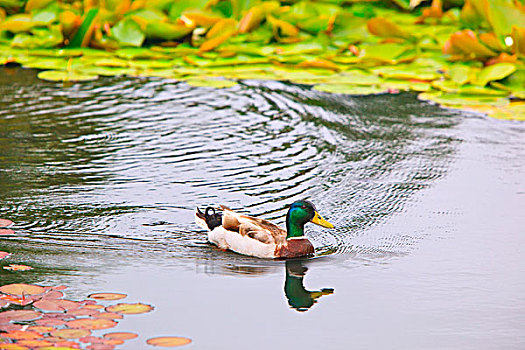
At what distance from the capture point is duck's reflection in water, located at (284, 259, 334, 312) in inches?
210

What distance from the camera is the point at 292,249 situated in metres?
5.92

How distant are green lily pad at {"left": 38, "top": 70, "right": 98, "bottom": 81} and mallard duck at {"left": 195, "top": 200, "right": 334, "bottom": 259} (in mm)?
5285

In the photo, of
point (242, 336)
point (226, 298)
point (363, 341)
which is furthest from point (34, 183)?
point (363, 341)

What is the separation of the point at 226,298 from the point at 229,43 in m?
7.29

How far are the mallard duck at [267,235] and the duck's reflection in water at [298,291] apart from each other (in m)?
0.12

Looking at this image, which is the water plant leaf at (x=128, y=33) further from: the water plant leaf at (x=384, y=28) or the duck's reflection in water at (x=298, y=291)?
the duck's reflection in water at (x=298, y=291)

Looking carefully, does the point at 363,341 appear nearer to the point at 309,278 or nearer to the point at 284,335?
the point at 284,335

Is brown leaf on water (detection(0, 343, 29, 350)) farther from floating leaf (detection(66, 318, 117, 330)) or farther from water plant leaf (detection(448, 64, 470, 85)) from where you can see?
water plant leaf (detection(448, 64, 470, 85))

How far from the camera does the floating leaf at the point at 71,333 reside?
454 centimetres

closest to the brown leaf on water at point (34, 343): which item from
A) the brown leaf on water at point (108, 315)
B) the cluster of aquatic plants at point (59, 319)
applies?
the cluster of aquatic plants at point (59, 319)

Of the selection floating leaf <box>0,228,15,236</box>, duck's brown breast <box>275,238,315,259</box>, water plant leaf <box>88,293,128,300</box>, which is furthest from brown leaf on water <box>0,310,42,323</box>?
duck's brown breast <box>275,238,315,259</box>

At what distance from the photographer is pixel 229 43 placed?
12125 millimetres

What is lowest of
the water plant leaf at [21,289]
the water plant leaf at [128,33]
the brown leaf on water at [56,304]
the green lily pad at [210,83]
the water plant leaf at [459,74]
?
the water plant leaf at [21,289]

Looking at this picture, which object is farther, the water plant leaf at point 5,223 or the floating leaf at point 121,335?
the water plant leaf at point 5,223
